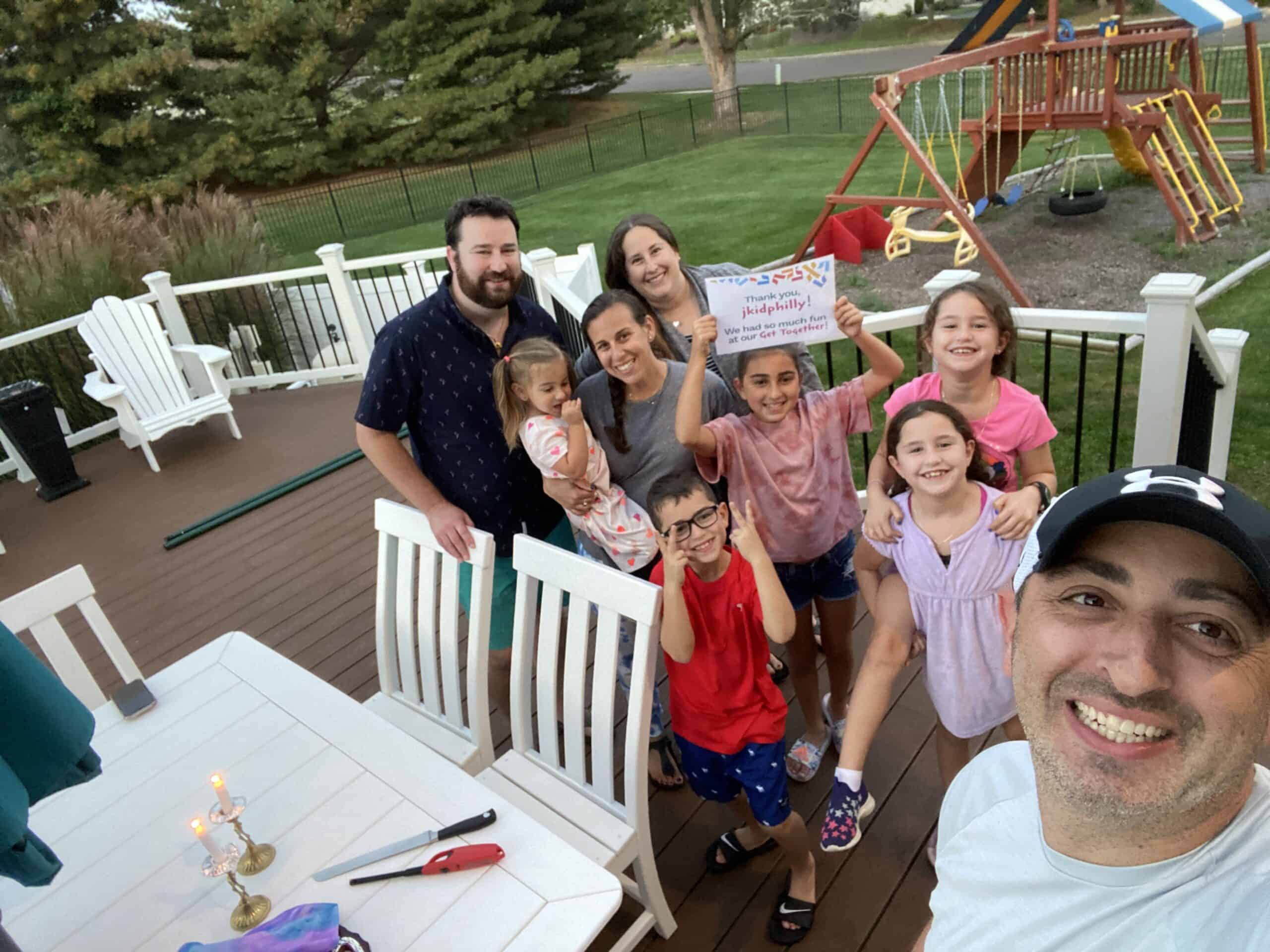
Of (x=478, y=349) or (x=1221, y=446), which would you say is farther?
(x=1221, y=446)

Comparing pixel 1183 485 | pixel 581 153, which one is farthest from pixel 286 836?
pixel 581 153

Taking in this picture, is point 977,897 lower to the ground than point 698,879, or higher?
higher

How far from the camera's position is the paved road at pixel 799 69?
2050 cm

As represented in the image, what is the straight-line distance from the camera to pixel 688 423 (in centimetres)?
187

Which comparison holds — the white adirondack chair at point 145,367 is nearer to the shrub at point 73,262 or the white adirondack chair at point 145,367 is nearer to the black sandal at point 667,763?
the shrub at point 73,262

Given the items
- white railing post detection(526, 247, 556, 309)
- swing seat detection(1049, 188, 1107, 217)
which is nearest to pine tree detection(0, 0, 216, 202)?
white railing post detection(526, 247, 556, 309)

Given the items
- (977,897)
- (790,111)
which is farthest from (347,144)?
(977,897)

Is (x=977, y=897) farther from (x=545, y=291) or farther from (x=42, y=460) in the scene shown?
(x=42, y=460)

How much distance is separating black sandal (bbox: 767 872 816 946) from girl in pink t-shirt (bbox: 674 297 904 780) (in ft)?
2.33

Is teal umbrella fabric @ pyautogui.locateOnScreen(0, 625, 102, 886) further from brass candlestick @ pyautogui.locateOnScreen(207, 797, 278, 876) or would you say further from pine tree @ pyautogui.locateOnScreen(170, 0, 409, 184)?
pine tree @ pyautogui.locateOnScreen(170, 0, 409, 184)

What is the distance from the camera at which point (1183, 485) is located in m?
0.77

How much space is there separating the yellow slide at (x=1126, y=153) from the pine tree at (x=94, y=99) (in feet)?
56.9

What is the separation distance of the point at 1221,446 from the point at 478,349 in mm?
2921

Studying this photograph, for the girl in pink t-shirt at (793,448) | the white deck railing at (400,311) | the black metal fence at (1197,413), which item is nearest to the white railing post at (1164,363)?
the white deck railing at (400,311)
